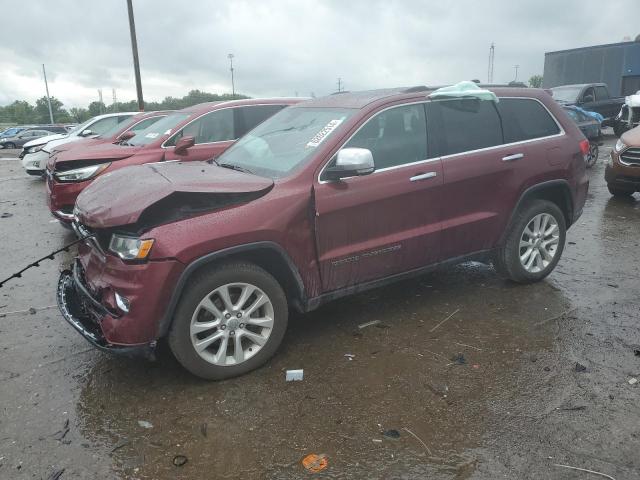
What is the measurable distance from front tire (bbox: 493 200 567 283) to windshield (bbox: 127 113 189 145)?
4.84m

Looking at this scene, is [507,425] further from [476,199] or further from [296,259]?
[476,199]

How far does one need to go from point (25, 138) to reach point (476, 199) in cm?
3469

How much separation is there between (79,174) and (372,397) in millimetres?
5191

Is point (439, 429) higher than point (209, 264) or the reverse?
the reverse

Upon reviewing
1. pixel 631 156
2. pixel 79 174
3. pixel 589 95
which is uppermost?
pixel 589 95

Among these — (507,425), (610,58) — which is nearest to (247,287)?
(507,425)

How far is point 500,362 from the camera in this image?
141 inches

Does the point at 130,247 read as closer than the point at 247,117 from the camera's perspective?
Yes

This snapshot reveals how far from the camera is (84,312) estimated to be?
3.52 meters

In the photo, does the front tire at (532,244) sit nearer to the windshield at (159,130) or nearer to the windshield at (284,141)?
the windshield at (284,141)

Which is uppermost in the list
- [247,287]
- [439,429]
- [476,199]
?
[476,199]

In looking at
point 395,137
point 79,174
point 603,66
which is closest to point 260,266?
point 395,137

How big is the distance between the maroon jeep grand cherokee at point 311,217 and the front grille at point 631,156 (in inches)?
159

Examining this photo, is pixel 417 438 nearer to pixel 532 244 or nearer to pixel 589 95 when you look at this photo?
pixel 532 244
